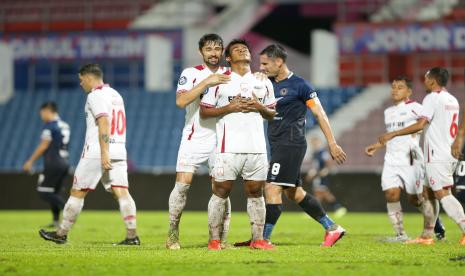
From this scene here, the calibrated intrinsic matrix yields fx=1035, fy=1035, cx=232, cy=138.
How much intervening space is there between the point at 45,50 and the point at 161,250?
22284 millimetres

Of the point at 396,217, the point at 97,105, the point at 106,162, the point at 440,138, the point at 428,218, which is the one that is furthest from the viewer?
the point at 396,217

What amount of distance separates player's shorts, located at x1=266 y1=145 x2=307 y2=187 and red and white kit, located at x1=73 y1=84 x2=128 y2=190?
190 cm

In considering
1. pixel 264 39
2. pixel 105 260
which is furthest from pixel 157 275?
pixel 264 39

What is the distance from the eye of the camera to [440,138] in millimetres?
12406

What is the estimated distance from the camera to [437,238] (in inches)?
539

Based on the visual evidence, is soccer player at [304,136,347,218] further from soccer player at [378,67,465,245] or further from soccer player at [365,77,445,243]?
soccer player at [378,67,465,245]

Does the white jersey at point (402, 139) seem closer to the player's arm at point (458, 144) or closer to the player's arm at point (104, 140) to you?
the player's arm at point (458, 144)

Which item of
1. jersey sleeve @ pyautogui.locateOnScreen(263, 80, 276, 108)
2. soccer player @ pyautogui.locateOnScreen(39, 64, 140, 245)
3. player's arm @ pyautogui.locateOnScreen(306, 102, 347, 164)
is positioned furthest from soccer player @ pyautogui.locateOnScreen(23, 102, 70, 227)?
jersey sleeve @ pyautogui.locateOnScreen(263, 80, 276, 108)

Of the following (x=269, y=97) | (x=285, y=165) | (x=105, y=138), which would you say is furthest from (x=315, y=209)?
(x=105, y=138)

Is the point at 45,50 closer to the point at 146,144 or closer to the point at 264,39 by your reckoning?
the point at 146,144

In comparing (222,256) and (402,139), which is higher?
(402,139)

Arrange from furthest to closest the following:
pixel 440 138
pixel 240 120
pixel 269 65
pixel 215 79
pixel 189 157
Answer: pixel 440 138 < pixel 269 65 < pixel 189 157 < pixel 240 120 < pixel 215 79

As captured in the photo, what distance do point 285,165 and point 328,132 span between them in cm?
76

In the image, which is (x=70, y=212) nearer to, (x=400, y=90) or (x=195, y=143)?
(x=195, y=143)
